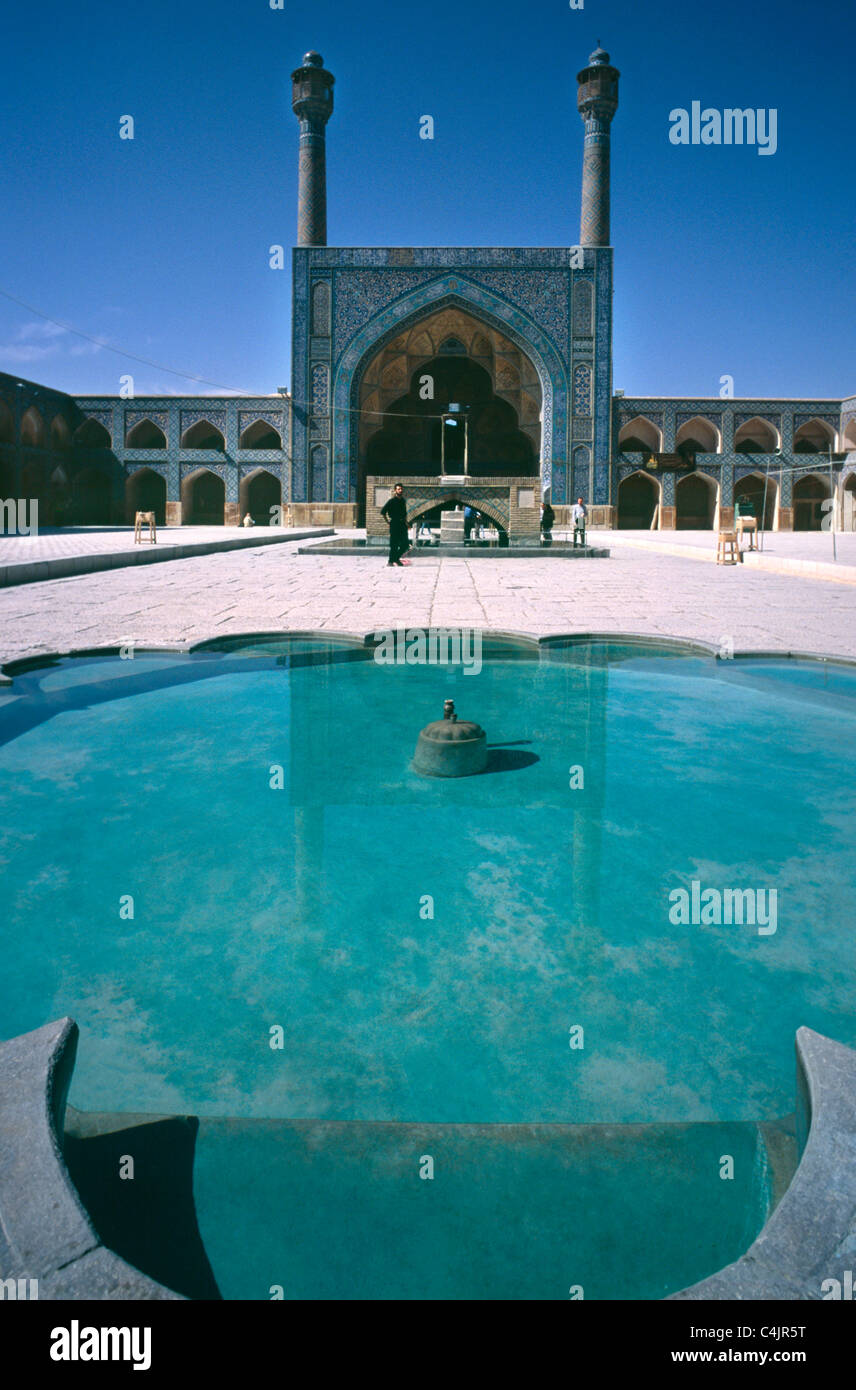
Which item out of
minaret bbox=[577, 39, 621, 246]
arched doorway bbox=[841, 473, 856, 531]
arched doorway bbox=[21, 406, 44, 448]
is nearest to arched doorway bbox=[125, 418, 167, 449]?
arched doorway bbox=[21, 406, 44, 448]

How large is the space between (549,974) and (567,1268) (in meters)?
0.79

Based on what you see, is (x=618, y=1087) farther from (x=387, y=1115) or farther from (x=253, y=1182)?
(x=253, y=1182)

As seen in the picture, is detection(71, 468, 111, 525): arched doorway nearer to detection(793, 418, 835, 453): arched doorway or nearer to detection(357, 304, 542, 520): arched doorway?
detection(357, 304, 542, 520): arched doorway

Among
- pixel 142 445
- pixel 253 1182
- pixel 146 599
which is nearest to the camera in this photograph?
pixel 253 1182

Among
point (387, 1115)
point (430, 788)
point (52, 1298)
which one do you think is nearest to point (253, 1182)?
point (387, 1115)

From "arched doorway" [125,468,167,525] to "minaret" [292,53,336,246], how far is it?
8711 mm

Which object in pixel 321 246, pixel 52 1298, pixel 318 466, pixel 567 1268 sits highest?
pixel 321 246

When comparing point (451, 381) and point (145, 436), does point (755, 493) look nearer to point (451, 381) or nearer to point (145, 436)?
point (451, 381)

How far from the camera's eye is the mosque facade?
21.3 meters

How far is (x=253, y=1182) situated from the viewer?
137cm

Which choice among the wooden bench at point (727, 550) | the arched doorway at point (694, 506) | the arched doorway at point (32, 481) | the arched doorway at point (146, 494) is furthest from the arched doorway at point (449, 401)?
the wooden bench at point (727, 550)

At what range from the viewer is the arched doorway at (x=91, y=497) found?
89.7 feet

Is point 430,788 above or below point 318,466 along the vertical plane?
below

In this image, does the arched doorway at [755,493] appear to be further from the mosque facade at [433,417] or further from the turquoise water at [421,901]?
the turquoise water at [421,901]
